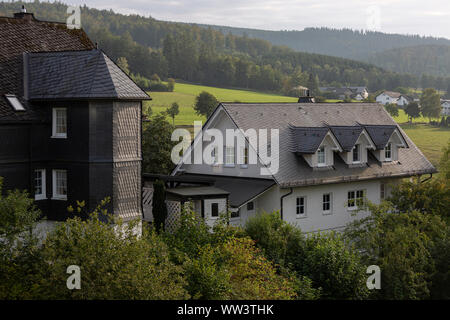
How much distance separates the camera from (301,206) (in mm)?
37250

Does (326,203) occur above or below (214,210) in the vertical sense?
below

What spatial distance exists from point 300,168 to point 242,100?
2316 inches

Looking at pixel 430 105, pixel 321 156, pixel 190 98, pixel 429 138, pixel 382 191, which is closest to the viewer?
pixel 321 156

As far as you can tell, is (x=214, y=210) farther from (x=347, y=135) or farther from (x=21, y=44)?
(x=21, y=44)

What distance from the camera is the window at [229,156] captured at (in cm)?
3791

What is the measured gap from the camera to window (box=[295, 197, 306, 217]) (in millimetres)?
37047

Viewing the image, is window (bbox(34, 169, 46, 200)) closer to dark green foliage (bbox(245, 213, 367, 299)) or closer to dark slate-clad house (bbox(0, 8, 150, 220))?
dark slate-clad house (bbox(0, 8, 150, 220))

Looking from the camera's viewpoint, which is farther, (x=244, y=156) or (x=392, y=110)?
(x=392, y=110)

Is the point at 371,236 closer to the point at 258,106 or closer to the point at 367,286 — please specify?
the point at 367,286

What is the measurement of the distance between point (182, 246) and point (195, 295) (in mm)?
5417

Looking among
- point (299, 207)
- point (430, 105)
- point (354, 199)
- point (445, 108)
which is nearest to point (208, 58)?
point (430, 105)

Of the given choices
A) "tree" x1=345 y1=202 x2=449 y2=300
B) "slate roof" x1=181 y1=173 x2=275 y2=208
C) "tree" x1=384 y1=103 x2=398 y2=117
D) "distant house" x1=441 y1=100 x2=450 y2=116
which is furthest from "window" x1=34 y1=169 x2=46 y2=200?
"distant house" x1=441 y1=100 x2=450 y2=116

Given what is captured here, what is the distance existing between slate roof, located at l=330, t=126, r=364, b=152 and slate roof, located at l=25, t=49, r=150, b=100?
12.7 metres

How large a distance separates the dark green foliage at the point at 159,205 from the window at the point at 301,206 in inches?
305
